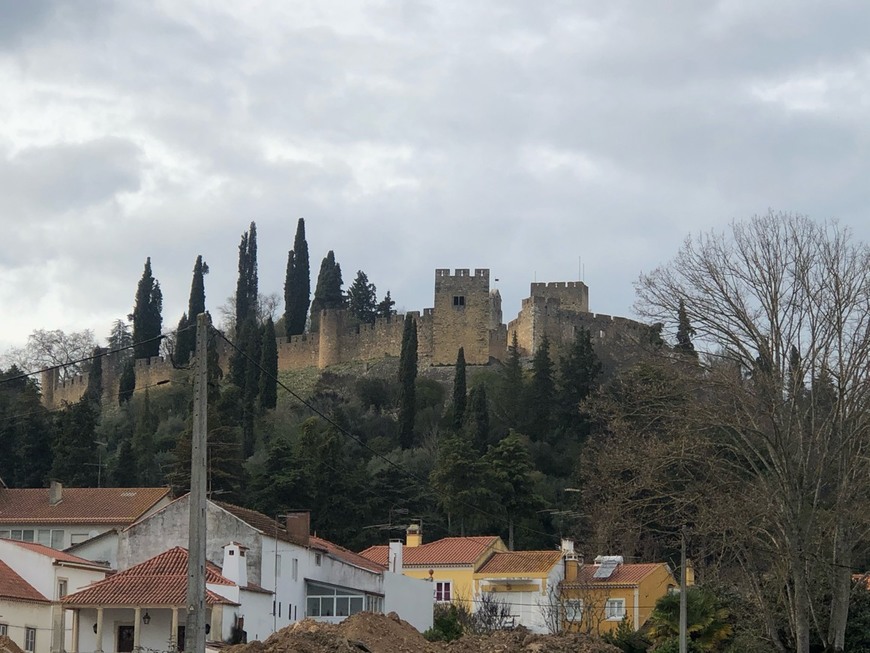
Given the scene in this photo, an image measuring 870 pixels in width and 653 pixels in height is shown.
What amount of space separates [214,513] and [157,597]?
34.4ft

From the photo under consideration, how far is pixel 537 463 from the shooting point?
83.8 meters

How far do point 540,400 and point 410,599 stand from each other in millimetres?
36186

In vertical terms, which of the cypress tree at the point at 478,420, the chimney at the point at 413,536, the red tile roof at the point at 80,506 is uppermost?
the cypress tree at the point at 478,420

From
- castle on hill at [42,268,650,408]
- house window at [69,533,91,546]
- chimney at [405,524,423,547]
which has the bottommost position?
house window at [69,533,91,546]

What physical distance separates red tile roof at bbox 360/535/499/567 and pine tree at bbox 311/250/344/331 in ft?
164

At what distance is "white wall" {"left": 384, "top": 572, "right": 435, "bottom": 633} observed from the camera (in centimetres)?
5206

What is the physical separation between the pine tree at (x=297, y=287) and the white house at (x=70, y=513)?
144 ft

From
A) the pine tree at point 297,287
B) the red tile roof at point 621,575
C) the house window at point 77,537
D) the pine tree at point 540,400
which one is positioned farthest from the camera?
the pine tree at point 297,287

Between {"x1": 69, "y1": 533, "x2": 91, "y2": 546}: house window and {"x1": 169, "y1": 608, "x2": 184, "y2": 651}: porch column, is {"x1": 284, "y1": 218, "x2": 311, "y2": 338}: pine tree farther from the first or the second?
{"x1": 169, "y1": 608, "x2": 184, "y2": 651}: porch column

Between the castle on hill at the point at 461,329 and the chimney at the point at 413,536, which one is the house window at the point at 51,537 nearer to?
the chimney at the point at 413,536

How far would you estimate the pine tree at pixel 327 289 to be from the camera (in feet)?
368

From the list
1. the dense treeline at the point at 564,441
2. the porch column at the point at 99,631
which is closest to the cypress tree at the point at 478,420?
the dense treeline at the point at 564,441

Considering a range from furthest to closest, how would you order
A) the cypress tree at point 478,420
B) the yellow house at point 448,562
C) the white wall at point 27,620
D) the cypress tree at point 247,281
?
the cypress tree at point 247,281
the cypress tree at point 478,420
the yellow house at point 448,562
the white wall at point 27,620

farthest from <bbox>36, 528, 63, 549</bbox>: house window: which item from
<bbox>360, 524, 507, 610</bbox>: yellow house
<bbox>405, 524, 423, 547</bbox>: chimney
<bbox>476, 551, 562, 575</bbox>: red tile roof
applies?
<bbox>476, 551, 562, 575</bbox>: red tile roof
